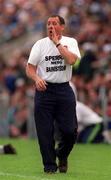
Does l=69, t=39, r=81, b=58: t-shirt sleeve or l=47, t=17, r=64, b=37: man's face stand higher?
l=47, t=17, r=64, b=37: man's face

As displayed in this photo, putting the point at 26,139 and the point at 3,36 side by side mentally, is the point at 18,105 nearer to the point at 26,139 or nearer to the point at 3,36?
the point at 26,139

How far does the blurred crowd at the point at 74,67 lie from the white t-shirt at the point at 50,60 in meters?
7.78

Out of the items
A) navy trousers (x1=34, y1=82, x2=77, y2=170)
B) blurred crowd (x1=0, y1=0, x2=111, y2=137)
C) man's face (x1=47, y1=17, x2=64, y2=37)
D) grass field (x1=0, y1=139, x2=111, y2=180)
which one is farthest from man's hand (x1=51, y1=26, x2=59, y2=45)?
blurred crowd (x1=0, y1=0, x2=111, y2=137)

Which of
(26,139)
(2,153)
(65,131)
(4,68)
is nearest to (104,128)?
(26,139)

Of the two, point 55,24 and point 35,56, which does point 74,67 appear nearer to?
point 35,56

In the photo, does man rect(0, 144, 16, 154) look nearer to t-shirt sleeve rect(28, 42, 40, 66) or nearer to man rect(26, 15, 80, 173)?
man rect(26, 15, 80, 173)

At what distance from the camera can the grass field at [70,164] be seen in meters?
10.5

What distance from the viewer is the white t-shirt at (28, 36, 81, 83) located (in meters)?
10.6

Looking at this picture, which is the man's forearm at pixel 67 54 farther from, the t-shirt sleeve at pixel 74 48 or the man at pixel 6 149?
the man at pixel 6 149

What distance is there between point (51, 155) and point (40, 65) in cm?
124

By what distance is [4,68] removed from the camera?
23469 mm

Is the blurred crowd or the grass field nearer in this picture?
the grass field

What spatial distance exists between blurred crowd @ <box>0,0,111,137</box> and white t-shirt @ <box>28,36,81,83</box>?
306 inches

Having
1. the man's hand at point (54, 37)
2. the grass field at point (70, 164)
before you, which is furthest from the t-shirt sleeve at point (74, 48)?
the grass field at point (70, 164)
